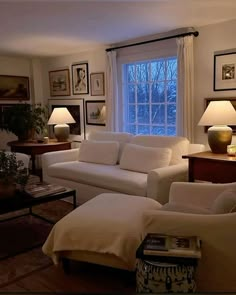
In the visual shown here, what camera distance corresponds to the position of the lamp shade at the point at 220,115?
3.21m

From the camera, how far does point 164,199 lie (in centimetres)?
321

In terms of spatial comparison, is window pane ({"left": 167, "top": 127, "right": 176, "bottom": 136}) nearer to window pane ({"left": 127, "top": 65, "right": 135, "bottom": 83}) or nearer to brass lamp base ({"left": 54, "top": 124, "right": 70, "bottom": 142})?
window pane ({"left": 127, "top": 65, "right": 135, "bottom": 83})

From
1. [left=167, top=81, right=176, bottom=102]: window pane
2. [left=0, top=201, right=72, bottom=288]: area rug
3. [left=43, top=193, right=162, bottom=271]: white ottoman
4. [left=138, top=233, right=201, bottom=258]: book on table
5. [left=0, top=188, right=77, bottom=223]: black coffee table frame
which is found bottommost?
[left=0, top=201, right=72, bottom=288]: area rug

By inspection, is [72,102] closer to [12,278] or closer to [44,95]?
[44,95]

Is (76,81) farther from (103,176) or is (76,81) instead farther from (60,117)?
(103,176)

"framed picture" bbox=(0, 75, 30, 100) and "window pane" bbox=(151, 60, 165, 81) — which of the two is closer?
"window pane" bbox=(151, 60, 165, 81)

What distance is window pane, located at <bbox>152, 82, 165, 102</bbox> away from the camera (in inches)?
176

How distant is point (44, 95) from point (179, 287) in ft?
17.2

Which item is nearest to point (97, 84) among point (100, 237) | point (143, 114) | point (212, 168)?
point (143, 114)

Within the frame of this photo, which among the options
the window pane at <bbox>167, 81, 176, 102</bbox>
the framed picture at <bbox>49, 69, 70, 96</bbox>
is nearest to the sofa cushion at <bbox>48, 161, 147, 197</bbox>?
the window pane at <bbox>167, 81, 176, 102</bbox>

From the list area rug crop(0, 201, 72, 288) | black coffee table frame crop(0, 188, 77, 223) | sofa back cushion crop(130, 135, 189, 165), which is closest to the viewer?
area rug crop(0, 201, 72, 288)

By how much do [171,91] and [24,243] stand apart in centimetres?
277

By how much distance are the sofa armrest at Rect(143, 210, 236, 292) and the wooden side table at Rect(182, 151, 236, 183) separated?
4.42 ft

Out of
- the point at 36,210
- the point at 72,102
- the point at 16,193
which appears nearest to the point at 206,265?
the point at 16,193
